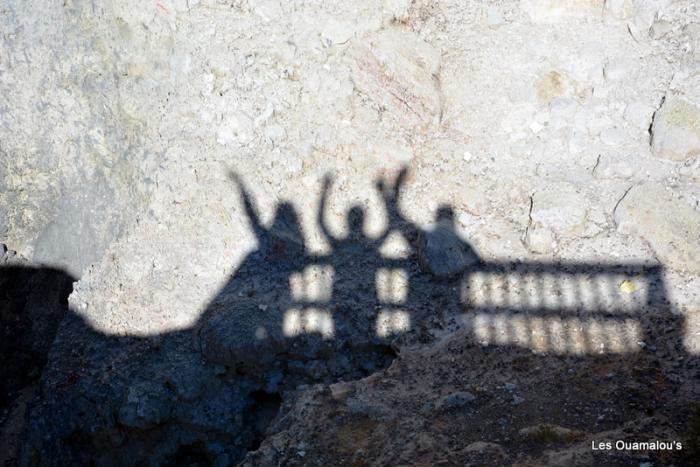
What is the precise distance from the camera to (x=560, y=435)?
3.74 meters

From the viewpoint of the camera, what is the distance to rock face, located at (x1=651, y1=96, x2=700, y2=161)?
527cm

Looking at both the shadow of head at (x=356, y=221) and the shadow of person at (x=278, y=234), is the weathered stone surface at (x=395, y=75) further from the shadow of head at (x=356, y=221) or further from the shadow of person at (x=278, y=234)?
the shadow of person at (x=278, y=234)

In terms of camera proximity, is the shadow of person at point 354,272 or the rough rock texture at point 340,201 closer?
the rough rock texture at point 340,201

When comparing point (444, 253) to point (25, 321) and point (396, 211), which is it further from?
point (25, 321)

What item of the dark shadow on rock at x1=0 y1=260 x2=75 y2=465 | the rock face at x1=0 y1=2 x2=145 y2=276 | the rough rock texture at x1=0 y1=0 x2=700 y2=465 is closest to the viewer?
the rough rock texture at x1=0 y1=0 x2=700 y2=465

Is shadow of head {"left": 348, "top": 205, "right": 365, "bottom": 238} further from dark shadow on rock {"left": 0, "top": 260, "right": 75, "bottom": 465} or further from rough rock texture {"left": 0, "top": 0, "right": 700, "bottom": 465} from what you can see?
dark shadow on rock {"left": 0, "top": 260, "right": 75, "bottom": 465}

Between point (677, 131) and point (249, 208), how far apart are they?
141 inches

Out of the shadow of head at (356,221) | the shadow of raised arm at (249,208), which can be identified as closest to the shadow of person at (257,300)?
the shadow of raised arm at (249,208)

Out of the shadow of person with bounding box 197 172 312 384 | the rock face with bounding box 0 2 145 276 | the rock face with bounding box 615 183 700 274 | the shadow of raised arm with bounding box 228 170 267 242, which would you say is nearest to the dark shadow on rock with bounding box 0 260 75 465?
the rock face with bounding box 0 2 145 276

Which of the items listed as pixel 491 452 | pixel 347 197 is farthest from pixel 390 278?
pixel 491 452

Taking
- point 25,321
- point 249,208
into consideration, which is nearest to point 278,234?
point 249,208

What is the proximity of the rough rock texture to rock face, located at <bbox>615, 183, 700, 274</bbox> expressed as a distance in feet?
0.05

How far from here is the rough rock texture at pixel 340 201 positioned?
492 centimetres

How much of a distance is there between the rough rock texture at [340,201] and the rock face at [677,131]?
20 mm
